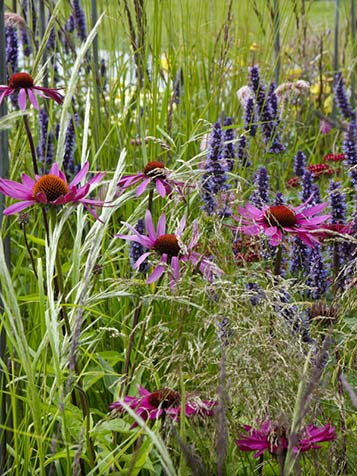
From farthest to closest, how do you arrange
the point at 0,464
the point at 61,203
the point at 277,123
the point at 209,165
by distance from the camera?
1. the point at 277,123
2. the point at 209,165
3. the point at 0,464
4. the point at 61,203

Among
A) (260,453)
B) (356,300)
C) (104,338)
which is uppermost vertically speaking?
(356,300)

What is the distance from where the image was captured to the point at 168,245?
1.15 metres

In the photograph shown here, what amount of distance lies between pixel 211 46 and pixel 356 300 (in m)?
1.87

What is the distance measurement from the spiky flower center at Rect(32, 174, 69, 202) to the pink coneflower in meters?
0.39

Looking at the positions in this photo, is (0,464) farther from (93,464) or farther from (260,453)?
(260,453)

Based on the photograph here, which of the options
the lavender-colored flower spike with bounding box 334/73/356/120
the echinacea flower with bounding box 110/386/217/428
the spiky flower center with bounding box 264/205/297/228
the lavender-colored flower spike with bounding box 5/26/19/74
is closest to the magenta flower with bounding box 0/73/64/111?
the spiky flower center with bounding box 264/205/297/228

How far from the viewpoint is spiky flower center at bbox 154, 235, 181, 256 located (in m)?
1.14

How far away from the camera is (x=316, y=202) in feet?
5.31

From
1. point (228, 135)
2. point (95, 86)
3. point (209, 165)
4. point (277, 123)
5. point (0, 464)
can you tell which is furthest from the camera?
point (277, 123)

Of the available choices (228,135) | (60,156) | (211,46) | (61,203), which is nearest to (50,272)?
(61,203)

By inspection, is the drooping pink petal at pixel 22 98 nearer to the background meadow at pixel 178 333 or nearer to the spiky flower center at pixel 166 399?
the background meadow at pixel 178 333

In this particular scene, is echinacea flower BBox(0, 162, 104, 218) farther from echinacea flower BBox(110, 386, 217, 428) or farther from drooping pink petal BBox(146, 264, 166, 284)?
echinacea flower BBox(110, 386, 217, 428)

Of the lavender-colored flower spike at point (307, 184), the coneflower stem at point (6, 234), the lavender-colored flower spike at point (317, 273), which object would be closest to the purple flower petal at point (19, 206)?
the coneflower stem at point (6, 234)

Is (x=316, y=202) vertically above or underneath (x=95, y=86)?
underneath
